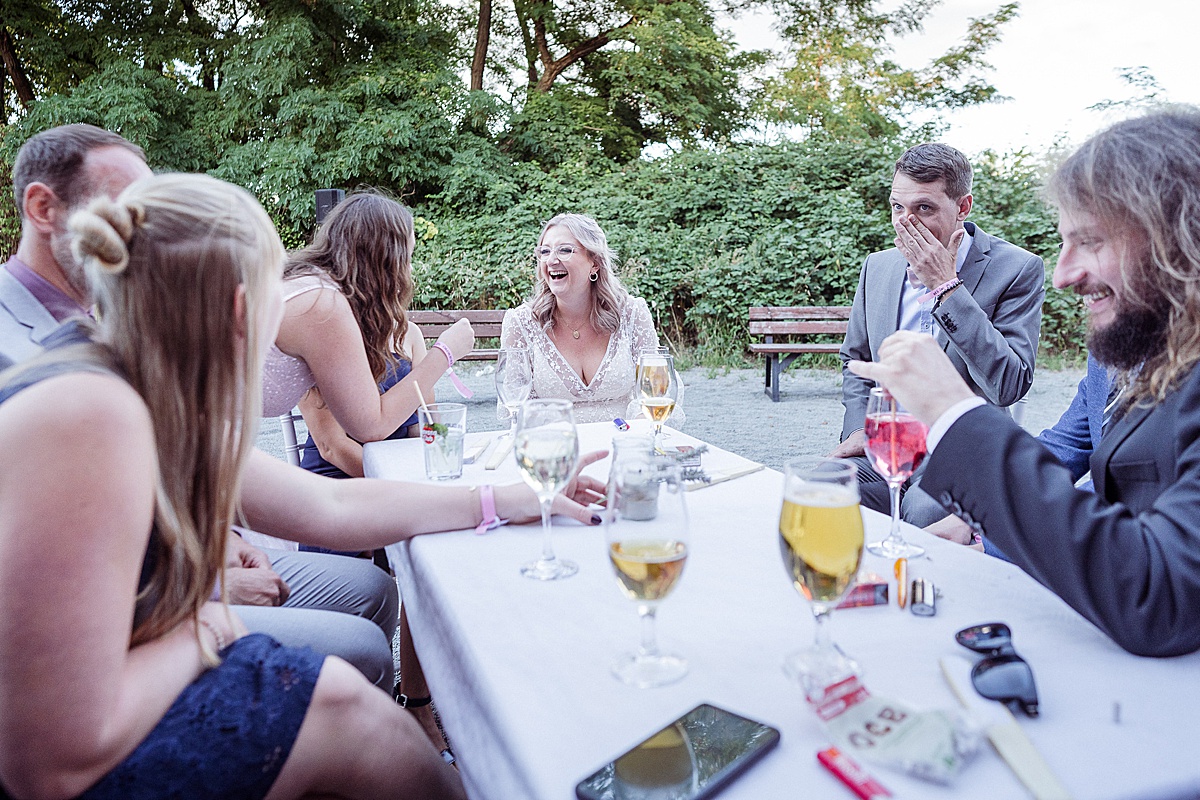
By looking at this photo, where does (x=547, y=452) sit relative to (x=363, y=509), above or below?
above

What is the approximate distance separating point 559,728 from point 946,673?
1.48ft

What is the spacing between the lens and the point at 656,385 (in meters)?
2.03

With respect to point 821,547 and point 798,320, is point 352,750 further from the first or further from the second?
point 798,320

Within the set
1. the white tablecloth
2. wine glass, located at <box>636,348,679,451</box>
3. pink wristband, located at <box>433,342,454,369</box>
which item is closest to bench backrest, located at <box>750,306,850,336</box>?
pink wristband, located at <box>433,342,454,369</box>

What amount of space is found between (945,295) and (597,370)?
1.51 meters

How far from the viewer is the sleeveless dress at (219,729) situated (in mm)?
977

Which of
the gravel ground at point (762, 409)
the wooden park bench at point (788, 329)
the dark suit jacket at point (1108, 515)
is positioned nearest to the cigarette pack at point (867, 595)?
the dark suit jacket at point (1108, 515)

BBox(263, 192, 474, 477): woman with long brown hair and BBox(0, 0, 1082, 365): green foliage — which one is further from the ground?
BBox(0, 0, 1082, 365): green foliage

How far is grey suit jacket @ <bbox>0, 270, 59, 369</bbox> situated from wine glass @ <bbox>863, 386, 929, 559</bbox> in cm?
202

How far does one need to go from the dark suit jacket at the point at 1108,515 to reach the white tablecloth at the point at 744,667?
63 mm

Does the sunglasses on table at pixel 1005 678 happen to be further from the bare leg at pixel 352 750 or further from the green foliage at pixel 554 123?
the green foliage at pixel 554 123

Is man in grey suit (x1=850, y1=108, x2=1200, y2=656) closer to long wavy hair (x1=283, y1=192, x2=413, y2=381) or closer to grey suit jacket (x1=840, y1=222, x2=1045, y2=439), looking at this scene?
grey suit jacket (x1=840, y1=222, x2=1045, y2=439)

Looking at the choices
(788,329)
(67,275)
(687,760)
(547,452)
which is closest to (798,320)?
(788,329)

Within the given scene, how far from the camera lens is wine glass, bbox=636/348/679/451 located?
2010mm
